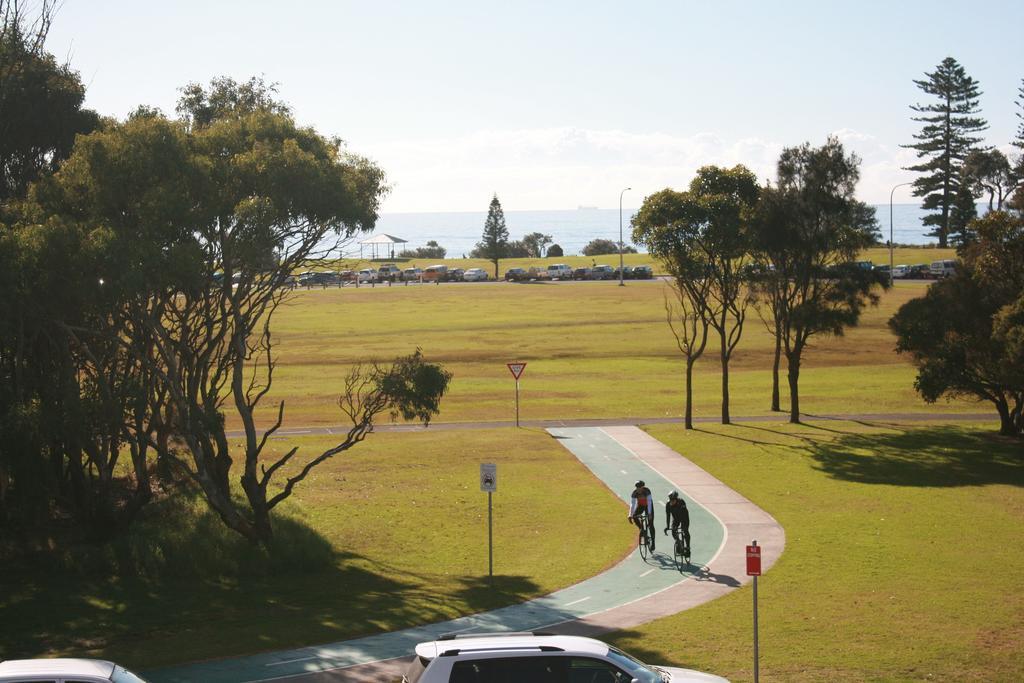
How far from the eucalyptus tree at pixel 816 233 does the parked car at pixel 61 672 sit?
36.3 metres

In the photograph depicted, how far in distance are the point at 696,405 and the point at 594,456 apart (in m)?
13.7

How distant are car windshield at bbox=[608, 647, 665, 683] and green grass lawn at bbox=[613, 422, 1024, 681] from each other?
4.54m

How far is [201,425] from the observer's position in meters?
24.4

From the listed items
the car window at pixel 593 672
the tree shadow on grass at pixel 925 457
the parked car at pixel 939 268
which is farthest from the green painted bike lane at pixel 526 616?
the parked car at pixel 939 268

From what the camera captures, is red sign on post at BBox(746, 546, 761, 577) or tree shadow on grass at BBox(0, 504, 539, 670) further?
tree shadow on grass at BBox(0, 504, 539, 670)

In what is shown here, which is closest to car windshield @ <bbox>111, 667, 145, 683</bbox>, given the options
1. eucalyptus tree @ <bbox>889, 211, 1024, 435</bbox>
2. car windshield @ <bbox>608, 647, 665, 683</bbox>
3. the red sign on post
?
car windshield @ <bbox>608, 647, 665, 683</bbox>

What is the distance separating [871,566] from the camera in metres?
23.5

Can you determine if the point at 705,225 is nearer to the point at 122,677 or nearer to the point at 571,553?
the point at 571,553

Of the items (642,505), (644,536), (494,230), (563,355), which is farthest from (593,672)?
(494,230)

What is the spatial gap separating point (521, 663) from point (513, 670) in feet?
0.37

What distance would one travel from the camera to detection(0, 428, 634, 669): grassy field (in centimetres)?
1948

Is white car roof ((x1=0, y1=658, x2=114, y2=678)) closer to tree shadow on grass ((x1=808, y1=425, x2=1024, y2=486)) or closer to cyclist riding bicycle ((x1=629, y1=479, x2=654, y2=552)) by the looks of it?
cyclist riding bicycle ((x1=629, y1=479, x2=654, y2=552))

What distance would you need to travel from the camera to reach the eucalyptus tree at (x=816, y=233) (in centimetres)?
4372

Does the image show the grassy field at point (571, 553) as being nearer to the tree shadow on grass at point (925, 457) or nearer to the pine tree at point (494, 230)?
the tree shadow on grass at point (925, 457)
